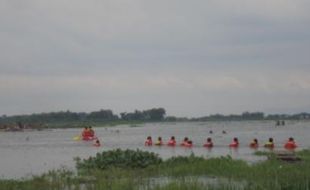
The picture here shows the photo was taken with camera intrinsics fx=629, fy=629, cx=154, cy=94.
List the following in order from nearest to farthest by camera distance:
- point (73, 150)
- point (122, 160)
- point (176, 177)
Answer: point (176, 177) → point (122, 160) → point (73, 150)

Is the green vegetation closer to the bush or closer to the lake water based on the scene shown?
the bush

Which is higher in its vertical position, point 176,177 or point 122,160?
point 122,160

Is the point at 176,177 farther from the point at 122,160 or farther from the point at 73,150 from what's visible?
the point at 73,150

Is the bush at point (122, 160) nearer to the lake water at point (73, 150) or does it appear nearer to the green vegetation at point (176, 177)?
the green vegetation at point (176, 177)

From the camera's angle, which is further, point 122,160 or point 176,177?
point 122,160

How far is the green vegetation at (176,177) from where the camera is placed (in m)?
21.3

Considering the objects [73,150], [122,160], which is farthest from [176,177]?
[73,150]

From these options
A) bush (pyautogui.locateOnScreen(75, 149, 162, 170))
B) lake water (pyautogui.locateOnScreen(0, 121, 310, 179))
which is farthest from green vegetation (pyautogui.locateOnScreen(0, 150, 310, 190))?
lake water (pyautogui.locateOnScreen(0, 121, 310, 179))

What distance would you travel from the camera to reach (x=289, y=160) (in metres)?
34.5

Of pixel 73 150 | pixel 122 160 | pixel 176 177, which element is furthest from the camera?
pixel 73 150

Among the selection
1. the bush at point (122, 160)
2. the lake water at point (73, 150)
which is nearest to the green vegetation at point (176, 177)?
the bush at point (122, 160)

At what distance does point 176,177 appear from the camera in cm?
2762

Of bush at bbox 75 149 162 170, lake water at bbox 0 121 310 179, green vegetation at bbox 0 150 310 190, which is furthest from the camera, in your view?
lake water at bbox 0 121 310 179

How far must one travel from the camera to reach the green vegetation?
21.3 meters
